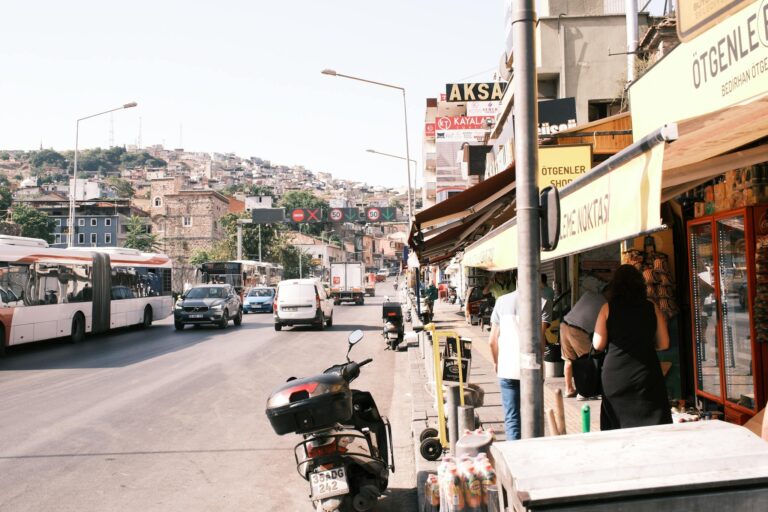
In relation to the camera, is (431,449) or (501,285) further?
(501,285)

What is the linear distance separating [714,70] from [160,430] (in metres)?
7.31

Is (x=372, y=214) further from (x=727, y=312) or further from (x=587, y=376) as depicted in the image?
(x=587, y=376)

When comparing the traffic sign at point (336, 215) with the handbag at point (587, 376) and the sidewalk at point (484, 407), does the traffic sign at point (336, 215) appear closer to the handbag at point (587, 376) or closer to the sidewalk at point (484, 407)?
the sidewalk at point (484, 407)

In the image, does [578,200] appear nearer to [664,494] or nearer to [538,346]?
[538,346]

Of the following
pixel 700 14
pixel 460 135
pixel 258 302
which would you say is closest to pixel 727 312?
pixel 700 14

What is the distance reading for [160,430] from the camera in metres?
8.66

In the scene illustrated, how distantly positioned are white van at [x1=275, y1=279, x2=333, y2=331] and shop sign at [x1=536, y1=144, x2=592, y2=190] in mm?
17707

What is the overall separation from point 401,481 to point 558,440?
12.9 ft

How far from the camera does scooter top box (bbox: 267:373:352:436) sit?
482 cm

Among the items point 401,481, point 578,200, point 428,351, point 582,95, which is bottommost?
point 401,481

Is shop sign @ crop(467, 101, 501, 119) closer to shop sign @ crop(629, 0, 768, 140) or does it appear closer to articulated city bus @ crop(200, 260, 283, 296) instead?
articulated city bus @ crop(200, 260, 283, 296)

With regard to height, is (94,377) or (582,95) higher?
(582,95)

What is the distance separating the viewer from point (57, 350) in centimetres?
1867

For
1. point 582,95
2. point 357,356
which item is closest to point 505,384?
point 357,356
